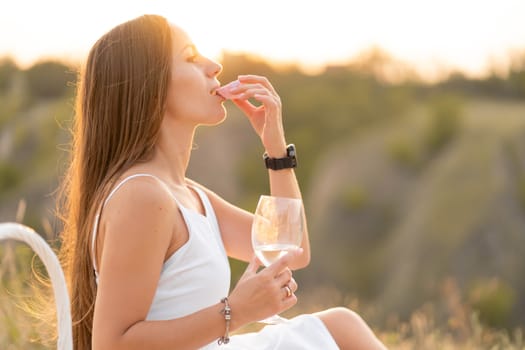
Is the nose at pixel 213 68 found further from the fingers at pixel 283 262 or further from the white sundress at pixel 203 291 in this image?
the fingers at pixel 283 262

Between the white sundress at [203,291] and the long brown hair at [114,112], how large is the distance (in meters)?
0.18

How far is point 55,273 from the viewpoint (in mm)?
1780

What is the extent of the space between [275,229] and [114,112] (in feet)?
2.19

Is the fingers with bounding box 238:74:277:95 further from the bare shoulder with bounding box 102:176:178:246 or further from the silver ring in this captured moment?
the silver ring

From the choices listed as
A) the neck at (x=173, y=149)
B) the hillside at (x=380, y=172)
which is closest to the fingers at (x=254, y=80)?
the neck at (x=173, y=149)

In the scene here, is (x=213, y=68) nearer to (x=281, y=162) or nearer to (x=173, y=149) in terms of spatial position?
(x=173, y=149)

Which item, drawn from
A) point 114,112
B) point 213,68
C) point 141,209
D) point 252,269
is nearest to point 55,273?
point 141,209

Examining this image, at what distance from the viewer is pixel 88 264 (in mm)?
2521

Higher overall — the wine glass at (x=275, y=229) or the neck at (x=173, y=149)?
the neck at (x=173, y=149)

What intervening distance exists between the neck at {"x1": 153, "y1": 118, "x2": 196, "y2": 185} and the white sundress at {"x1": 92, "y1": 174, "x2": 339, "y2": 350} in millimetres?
175

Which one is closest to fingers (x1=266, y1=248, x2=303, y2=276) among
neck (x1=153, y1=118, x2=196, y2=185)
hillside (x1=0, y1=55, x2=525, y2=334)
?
neck (x1=153, y1=118, x2=196, y2=185)

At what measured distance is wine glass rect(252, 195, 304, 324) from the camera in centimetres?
218

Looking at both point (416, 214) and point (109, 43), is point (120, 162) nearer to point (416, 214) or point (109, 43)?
point (109, 43)

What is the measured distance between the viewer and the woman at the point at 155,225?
7.03 feet
